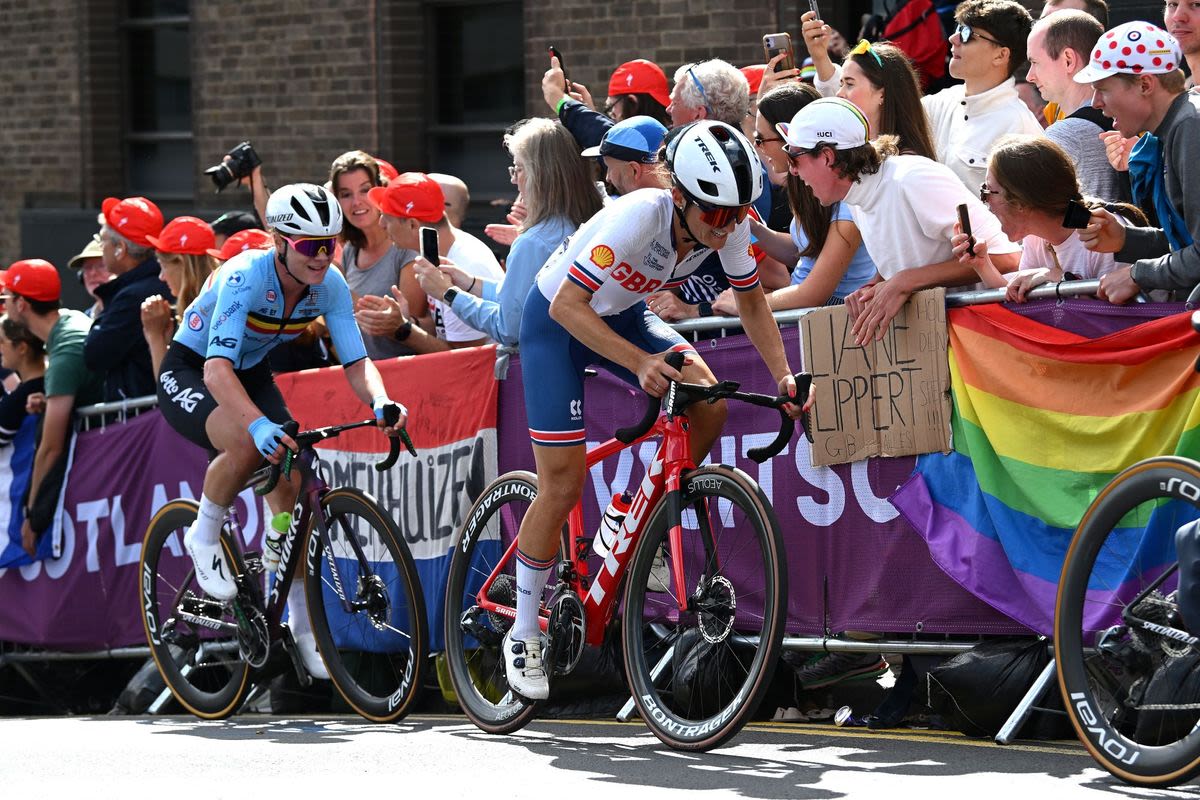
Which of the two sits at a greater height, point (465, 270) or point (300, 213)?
point (300, 213)

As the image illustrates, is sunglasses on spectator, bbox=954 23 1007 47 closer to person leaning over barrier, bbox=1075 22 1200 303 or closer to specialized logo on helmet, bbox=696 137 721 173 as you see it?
person leaning over barrier, bbox=1075 22 1200 303

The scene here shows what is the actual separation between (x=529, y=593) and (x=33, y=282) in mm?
5599

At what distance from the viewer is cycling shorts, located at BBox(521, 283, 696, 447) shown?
6.85m

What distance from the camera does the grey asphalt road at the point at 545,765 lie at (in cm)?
582

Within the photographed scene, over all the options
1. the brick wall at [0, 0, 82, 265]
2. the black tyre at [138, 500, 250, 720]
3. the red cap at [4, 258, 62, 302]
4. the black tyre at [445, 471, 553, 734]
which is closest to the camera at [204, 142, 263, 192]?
the red cap at [4, 258, 62, 302]

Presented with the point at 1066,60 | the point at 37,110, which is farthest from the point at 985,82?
the point at 37,110

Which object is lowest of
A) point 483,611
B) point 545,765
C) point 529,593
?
point 545,765

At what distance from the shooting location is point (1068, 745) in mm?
6473

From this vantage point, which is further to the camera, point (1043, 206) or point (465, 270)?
point (465, 270)

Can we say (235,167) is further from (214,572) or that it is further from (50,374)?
(214,572)

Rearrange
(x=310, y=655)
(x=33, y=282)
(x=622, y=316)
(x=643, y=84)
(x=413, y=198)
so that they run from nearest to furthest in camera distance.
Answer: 1. (x=622, y=316)
2. (x=310, y=655)
3. (x=643, y=84)
4. (x=413, y=198)
5. (x=33, y=282)

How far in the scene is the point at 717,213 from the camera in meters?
6.37

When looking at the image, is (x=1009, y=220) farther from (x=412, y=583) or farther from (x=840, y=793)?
(x=412, y=583)

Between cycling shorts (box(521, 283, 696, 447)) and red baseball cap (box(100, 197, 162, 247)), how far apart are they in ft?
14.5
